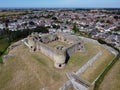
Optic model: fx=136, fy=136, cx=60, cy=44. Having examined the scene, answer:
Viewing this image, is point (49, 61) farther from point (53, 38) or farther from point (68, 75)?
point (53, 38)

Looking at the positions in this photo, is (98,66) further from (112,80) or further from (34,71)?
(34,71)

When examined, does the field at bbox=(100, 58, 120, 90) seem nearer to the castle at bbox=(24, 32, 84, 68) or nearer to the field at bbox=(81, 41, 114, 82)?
the field at bbox=(81, 41, 114, 82)

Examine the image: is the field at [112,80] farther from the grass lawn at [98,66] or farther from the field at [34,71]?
the field at [34,71]

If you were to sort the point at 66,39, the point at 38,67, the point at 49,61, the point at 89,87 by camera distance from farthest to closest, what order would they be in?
the point at 66,39 < the point at 49,61 < the point at 38,67 < the point at 89,87

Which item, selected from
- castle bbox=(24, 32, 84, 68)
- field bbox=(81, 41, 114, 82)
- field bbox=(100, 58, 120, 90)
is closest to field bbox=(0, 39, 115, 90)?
castle bbox=(24, 32, 84, 68)

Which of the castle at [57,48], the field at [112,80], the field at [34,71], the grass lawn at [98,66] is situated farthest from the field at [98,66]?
the castle at [57,48]

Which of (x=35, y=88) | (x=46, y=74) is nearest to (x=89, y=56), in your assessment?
(x=46, y=74)

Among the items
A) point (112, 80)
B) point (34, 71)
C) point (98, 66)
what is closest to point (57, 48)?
point (34, 71)
